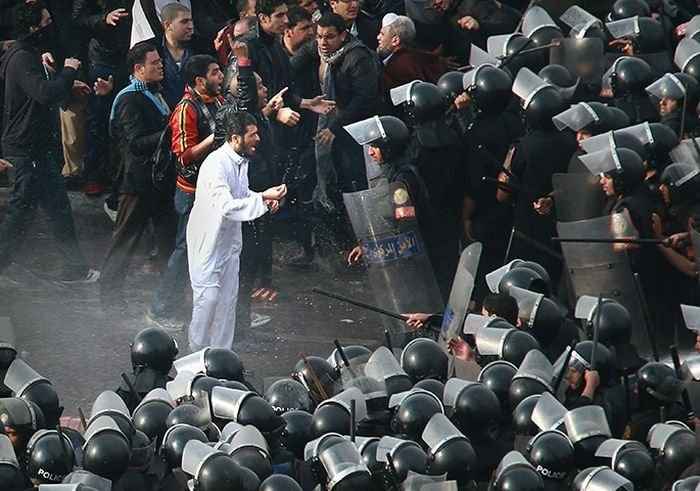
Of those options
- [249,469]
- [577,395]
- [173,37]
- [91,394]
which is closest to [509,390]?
[577,395]

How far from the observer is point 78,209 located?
15227mm

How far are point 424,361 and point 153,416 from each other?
1638mm

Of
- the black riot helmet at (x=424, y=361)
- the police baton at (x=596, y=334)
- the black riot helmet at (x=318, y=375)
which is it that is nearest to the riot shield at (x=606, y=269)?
the police baton at (x=596, y=334)

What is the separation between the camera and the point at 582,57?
46.4 feet

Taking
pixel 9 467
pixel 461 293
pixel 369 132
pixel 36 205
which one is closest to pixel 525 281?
pixel 461 293

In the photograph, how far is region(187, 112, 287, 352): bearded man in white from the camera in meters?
12.1

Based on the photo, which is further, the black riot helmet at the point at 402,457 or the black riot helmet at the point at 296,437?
the black riot helmet at the point at 296,437

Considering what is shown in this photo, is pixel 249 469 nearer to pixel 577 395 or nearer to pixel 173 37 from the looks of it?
pixel 577 395

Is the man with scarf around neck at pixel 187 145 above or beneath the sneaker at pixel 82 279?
above

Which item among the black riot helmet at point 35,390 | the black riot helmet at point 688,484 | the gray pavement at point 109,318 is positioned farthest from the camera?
the gray pavement at point 109,318

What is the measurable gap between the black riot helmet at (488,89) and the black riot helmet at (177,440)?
4.33 meters

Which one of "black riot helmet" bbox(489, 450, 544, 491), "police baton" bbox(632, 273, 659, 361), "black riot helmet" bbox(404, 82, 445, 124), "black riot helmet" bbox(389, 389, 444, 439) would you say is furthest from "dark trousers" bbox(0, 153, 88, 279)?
"black riot helmet" bbox(489, 450, 544, 491)

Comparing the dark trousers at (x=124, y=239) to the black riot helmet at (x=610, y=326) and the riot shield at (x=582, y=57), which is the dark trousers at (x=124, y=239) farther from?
the black riot helmet at (x=610, y=326)

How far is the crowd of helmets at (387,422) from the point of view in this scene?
8.74m
